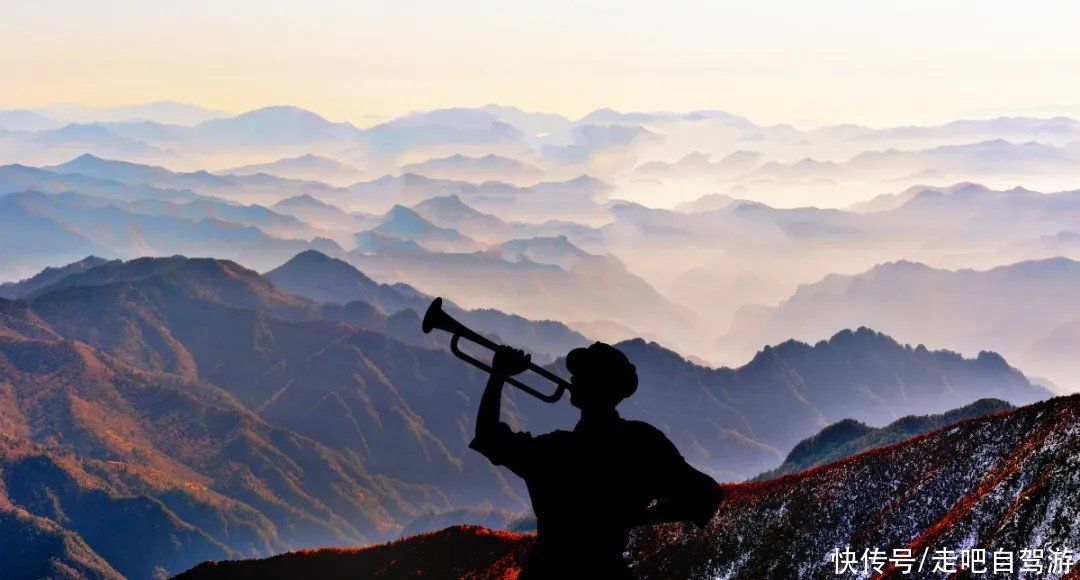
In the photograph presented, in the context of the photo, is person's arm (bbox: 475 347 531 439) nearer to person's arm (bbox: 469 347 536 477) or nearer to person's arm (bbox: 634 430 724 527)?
person's arm (bbox: 469 347 536 477)

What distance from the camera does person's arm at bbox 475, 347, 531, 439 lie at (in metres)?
14.0

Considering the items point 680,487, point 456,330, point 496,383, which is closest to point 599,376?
point 496,383

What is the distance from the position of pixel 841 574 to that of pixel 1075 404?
2041 centimetres

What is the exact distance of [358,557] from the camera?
15525 centimetres

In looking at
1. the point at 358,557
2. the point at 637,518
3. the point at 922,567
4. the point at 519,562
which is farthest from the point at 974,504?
the point at 358,557

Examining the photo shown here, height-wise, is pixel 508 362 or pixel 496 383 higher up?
pixel 508 362

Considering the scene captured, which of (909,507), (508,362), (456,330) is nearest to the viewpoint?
(456,330)

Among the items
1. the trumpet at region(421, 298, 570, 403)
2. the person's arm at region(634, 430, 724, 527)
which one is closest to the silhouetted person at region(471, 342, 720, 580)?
the person's arm at region(634, 430, 724, 527)

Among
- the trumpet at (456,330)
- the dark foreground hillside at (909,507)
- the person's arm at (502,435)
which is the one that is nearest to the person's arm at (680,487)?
the trumpet at (456,330)

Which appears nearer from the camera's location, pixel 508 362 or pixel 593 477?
pixel 593 477

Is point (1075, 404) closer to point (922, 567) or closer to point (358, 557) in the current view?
point (922, 567)

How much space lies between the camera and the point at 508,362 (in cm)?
1409

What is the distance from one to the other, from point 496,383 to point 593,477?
1.31m

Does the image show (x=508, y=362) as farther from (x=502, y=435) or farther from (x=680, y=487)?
(x=680, y=487)
